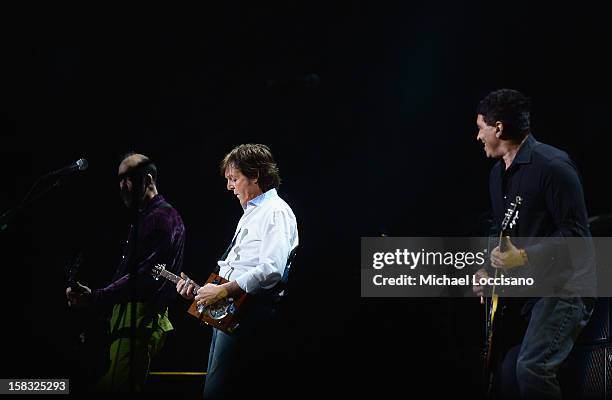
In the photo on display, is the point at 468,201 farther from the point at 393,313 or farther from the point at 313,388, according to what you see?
the point at 313,388

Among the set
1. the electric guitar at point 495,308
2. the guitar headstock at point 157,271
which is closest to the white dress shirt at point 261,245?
the guitar headstock at point 157,271

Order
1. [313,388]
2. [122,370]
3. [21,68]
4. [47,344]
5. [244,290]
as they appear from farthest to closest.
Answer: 1. [21,68]
2. [47,344]
3. [313,388]
4. [122,370]
5. [244,290]

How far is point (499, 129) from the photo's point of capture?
9.96 ft

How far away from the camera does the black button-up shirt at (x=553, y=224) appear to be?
271cm

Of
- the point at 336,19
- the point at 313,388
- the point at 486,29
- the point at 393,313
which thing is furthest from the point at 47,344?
the point at 486,29

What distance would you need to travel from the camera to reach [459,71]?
505 centimetres

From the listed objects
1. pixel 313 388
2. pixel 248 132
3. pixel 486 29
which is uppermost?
pixel 486 29

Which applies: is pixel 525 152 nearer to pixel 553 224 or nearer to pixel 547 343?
pixel 553 224

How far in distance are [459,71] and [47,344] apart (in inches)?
151

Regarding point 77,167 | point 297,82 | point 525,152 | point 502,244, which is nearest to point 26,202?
point 77,167

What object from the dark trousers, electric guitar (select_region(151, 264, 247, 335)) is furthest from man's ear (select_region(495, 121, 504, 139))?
electric guitar (select_region(151, 264, 247, 335))

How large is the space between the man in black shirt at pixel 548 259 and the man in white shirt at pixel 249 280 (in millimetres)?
1066

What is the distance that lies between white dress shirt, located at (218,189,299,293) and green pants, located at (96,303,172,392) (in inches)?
25.5

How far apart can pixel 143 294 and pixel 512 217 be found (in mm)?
2117
